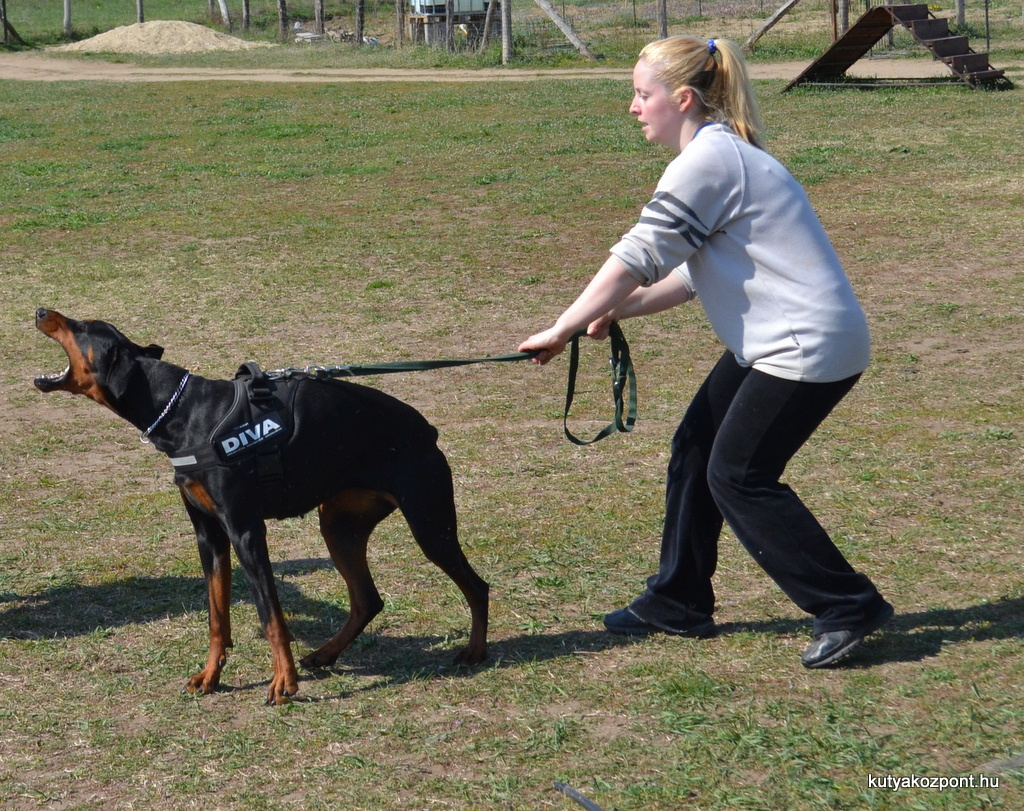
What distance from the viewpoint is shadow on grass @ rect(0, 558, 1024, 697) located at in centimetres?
413

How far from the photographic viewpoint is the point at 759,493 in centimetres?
380

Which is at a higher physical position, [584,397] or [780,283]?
[780,283]

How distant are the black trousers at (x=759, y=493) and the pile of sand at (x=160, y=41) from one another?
37035 millimetres

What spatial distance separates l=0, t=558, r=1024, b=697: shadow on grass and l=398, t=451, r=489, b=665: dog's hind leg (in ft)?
0.39

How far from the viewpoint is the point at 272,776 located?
348 centimetres

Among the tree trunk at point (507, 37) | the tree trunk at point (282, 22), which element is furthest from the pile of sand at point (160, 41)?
the tree trunk at point (507, 37)

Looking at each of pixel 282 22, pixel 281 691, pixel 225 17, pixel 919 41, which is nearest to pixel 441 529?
pixel 281 691

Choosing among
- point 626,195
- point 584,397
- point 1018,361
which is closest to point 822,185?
point 626,195

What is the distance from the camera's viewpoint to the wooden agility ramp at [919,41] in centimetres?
1995

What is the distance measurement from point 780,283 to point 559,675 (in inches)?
59.7

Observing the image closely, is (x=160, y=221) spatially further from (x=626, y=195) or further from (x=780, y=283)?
(x=780, y=283)

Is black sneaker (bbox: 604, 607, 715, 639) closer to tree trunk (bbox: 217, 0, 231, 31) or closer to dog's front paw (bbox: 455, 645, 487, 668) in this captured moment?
dog's front paw (bbox: 455, 645, 487, 668)

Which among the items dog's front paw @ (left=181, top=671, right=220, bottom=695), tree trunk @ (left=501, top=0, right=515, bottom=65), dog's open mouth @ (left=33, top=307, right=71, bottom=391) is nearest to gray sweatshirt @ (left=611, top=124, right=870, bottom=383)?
dog's open mouth @ (left=33, top=307, right=71, bottom=391)

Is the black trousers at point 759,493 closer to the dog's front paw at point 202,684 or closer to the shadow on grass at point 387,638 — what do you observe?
the shadow on grass at point 387,638
